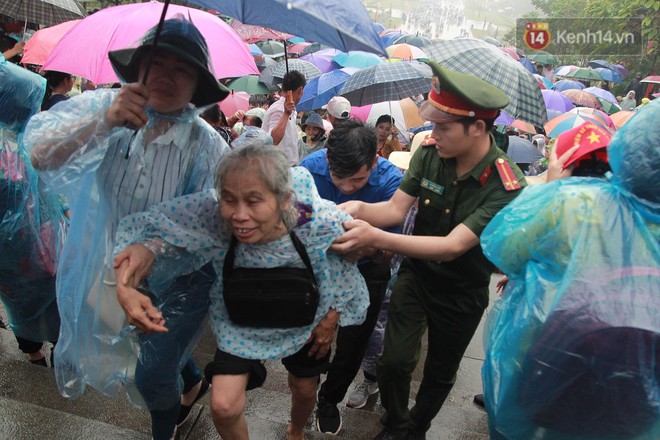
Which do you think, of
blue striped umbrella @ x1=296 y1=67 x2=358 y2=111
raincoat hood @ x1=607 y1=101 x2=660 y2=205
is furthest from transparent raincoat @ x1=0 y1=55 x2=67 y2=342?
blue striped umbrella @ x1=296 y1=67 x2=358 y2=111

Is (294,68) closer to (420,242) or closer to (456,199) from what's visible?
(456,199)

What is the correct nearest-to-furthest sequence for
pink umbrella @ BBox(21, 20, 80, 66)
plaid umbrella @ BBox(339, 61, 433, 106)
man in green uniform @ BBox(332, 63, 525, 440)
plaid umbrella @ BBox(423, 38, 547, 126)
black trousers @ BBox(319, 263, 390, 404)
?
man in green uniform @ BBox(332, 63, 525, 440) < black trousers @ BBox(319, 263, 390, 404) < plaid umbrella @ BBox(423, 38, 547, 126) < plaid umbrella @ BBox(339, 61, 433, 106) < pink umbrella @ BBox(21, 20, 80, 66)

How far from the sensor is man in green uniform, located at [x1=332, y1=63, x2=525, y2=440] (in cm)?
231

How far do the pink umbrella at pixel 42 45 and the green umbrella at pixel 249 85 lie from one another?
391cm

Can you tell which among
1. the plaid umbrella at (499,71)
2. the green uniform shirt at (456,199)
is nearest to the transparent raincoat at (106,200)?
the green uniform shirt at (456,199)

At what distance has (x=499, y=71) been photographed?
322 centimetres

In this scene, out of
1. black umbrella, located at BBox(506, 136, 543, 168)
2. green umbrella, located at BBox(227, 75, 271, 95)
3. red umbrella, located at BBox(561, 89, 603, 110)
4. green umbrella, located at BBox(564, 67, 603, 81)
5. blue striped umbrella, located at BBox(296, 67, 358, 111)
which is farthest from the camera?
green umbrella, located at BBox(564, 67, 603, 81)

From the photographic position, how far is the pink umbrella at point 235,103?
25.9 ft

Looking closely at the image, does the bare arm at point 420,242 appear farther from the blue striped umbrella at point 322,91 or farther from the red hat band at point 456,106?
the blue striped umbrella at point 322,91

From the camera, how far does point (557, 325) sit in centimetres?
169

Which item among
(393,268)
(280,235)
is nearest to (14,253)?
(280,235)

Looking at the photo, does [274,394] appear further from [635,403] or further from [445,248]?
[635,403]

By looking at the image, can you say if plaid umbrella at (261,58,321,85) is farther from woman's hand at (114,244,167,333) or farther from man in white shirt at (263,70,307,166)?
woman's hand at (114,244,167,333)

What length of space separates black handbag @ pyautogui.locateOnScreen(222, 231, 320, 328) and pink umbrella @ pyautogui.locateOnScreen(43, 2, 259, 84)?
1803mm
